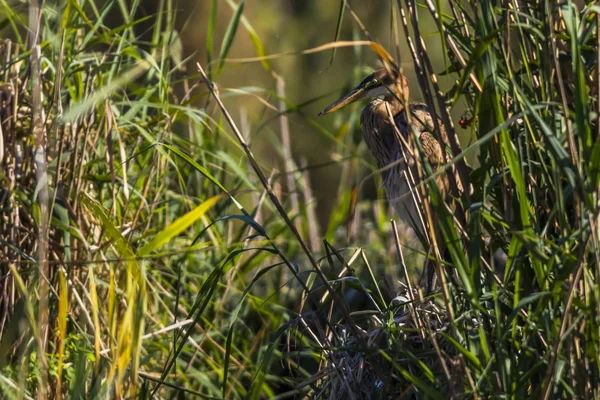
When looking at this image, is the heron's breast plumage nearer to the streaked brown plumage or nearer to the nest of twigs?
the streaked brown plumage

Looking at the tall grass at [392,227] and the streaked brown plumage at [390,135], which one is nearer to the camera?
the tall grass at [392,227]

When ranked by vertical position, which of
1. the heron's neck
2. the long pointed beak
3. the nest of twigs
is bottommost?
the nest of twigs

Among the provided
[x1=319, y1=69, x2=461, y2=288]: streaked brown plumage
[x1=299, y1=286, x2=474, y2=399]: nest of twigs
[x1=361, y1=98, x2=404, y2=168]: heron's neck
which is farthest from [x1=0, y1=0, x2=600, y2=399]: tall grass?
[x1=361, y1=98, x2=404, y2=168]: heron's neck

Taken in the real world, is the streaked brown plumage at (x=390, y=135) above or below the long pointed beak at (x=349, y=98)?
below

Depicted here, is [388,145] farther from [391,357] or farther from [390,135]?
[391,357]

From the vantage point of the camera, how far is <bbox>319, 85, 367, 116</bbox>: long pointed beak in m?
2.96

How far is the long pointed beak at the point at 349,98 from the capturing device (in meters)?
2.96

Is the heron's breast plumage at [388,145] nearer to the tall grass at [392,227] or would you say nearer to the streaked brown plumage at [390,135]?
the streaked brown plumage at [390,135]

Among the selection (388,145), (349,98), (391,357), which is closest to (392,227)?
(391,357)

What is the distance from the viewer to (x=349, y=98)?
9.97 ft

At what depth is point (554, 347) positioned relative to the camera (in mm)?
1344

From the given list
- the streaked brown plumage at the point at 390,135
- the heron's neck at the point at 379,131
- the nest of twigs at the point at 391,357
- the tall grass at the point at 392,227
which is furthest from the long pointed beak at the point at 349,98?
the nest of twigs at the point at 391,357

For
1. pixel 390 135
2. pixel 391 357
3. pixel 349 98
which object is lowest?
pixel 391 357

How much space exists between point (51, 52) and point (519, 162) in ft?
5.16
